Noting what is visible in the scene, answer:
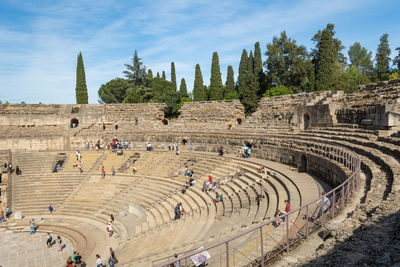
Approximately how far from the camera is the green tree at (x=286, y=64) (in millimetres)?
33750

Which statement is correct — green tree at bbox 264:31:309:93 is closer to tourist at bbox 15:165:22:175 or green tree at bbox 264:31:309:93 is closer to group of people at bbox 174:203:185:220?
group of people at bbox 174:203:185:220

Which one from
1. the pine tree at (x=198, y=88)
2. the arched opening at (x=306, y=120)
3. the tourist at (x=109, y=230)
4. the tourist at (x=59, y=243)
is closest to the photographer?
the tourist at (x=59, y=243)

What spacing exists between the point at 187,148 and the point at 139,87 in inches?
766

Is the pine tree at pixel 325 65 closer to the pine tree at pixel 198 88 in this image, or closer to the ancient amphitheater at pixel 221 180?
the ancient amphitheater at pixel 221 180

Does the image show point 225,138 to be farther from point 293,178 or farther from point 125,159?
point 293,178

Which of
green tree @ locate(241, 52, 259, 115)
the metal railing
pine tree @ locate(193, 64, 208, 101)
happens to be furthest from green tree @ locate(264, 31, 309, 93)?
the metal railing

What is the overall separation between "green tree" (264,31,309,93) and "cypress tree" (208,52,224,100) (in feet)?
31.3

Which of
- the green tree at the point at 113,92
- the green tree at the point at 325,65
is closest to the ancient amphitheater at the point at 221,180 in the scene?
the green tree at the point at 325,65

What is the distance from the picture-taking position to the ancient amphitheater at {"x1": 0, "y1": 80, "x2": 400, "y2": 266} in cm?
603

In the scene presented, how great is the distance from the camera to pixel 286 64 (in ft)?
115

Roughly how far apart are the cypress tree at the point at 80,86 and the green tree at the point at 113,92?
8243 millimetres

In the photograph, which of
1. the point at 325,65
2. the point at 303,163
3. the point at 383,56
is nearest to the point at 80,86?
the point at 325,65

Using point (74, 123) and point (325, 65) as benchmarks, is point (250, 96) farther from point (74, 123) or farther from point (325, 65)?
point (74, 123)

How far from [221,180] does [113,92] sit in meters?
43.1
